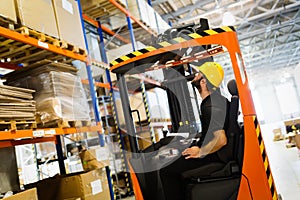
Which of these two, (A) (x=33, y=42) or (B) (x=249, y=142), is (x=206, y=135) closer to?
(B) (x=249, y=142)

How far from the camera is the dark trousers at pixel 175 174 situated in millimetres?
3256

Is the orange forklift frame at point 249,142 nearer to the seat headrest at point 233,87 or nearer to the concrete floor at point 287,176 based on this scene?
the seat headrest at point 233,87

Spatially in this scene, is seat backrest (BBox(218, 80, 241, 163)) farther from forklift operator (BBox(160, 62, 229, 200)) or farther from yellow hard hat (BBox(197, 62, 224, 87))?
yellow hard hat (BBox(197, 62, 224, 87))

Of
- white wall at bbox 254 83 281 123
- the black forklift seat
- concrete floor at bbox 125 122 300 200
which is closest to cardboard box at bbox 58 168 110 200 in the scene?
the black forklift seat

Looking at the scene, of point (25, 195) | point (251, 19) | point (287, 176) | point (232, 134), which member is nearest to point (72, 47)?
point (25, 195)

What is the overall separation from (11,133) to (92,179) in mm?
1434

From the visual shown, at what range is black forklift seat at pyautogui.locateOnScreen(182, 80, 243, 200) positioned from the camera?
301cm

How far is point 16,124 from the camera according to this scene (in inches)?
140

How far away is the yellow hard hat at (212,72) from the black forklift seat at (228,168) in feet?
0.71

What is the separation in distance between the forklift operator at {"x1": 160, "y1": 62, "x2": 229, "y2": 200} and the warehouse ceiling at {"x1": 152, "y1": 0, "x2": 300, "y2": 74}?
5.81 metres

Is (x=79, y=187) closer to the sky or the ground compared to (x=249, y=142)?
closer to the ground

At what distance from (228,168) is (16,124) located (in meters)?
2.40

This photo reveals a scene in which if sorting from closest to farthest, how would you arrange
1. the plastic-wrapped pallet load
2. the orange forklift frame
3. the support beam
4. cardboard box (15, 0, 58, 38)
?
1. the orange forklift frame
2. cardboard box (15, 0, 58, 38)
3. the plastic-wrapped pallet load
4. the support beam

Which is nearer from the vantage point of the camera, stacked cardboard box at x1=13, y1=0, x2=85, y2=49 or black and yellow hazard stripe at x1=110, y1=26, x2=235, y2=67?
black and yellow hazard stripe at x1=110, y1=26, x2=235, y2=67
